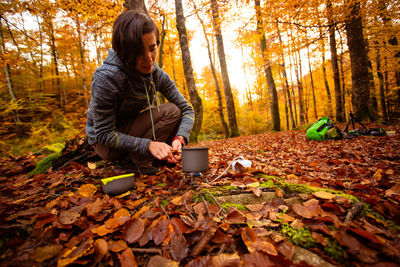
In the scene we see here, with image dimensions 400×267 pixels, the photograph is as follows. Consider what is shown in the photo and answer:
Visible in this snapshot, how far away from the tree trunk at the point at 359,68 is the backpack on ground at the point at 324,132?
2574mm

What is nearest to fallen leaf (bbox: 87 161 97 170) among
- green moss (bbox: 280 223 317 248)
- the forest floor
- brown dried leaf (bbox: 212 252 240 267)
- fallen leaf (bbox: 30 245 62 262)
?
the forest floor

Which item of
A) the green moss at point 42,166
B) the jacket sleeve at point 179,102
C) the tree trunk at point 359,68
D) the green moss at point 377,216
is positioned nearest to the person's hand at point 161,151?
the jacket sleeve at point 179,102

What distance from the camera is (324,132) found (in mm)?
4082

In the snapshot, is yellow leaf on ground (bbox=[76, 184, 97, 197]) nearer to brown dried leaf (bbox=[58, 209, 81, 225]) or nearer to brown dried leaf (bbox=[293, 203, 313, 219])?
brown dried leaf (bbox=[58, 209, 81, 225])

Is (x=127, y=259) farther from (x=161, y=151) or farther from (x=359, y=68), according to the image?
(x=359, y=68)

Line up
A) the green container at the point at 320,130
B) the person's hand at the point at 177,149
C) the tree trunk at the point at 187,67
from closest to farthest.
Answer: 1. the person's hand at the point at 177,149
2. the green container at the point at 320,130
3. the tree trunk at the point at 187,67

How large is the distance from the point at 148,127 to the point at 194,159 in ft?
2.96

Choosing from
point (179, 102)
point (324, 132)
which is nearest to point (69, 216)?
point (179, 102)

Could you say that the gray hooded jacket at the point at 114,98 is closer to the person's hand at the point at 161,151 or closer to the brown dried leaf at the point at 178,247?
the person's hand at the point at 161,151

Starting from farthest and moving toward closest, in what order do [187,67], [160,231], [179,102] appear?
[187,67]
[179,102]
[160,231]

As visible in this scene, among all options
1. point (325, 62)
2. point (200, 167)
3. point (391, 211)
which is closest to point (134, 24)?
point (200, 167)

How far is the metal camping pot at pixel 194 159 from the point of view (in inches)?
55.4

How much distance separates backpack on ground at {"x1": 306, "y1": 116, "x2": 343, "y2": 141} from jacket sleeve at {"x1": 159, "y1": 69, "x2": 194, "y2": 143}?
3.71 m

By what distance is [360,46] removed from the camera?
545 centimetres
